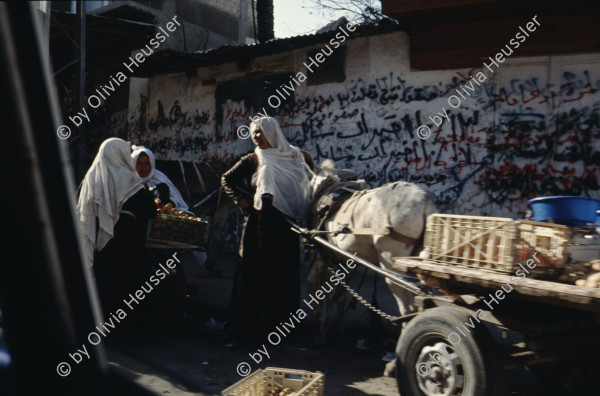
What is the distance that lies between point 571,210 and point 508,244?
53 centimetres

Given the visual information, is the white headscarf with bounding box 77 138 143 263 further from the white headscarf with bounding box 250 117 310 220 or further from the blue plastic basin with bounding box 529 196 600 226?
the blue plastic basin with bounding box 529 196 600 226

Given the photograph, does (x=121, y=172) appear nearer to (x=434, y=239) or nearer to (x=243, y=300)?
(x=243, y=300)

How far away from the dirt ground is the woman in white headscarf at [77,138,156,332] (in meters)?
0.61

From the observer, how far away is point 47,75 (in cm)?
A: 94

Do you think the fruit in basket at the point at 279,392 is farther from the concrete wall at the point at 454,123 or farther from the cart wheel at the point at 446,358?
the concrete wall at the point at 454,123

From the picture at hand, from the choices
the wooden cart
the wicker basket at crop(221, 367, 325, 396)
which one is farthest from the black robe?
the wooden cart

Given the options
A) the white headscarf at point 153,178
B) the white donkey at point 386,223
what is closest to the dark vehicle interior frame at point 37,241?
the white donkey at point 386,223

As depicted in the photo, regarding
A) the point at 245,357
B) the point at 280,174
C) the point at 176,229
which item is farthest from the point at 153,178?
the point at 245,357

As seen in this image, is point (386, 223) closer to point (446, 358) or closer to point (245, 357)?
point (446, 358)

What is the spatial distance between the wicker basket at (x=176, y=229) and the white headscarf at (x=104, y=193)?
0.41 m

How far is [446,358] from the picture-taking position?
9.55 ft

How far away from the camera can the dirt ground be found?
3.95m

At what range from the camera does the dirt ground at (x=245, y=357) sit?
395 centimetres

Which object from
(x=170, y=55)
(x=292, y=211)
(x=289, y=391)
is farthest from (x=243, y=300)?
(x=170, y=55)
